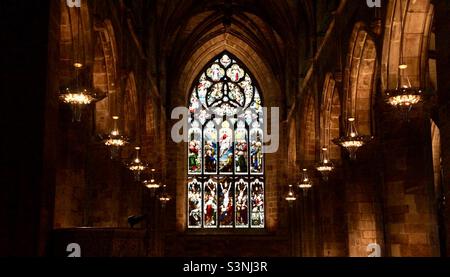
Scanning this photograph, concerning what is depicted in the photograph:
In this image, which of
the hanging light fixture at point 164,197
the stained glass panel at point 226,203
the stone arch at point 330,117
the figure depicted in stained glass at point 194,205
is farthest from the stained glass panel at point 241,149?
the stone arch at point 330,117

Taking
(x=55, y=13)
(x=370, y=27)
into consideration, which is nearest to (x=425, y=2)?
(x=370, y=27)

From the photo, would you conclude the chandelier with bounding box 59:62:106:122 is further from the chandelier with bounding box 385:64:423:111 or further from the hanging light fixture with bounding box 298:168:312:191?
the hanging light fixture with bounding box 298:168:312:191

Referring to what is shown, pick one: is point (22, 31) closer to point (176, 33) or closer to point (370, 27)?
point (370, 27)

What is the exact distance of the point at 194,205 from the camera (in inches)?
1454

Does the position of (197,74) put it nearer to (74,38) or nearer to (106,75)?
(106,75)

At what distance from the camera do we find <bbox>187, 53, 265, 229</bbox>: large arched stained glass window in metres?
36.9

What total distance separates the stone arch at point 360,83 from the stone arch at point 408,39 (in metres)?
3.32

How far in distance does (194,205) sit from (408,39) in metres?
22.6

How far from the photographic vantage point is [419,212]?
624 inches

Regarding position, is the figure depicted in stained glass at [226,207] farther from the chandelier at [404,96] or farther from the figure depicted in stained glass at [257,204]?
the chandelier at [404,96]

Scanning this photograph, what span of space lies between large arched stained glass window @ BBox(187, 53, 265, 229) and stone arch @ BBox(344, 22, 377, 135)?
17.2 m

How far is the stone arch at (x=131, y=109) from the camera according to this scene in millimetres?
24302

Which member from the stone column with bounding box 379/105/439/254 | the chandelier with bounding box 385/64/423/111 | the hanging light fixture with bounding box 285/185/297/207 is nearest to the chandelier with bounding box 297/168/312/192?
the hanging light fixture with bounding box 285/185/297/207
